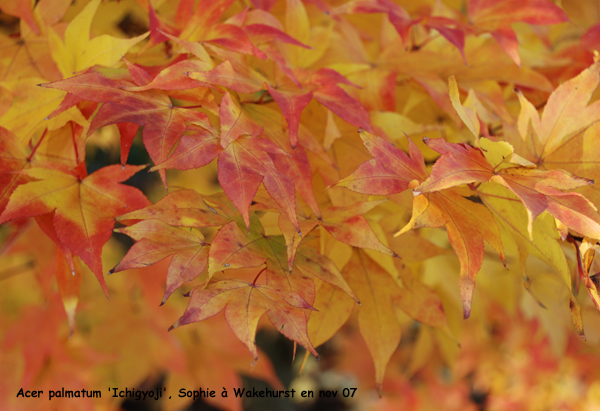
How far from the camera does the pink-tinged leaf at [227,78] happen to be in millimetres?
340

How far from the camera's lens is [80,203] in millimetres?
390

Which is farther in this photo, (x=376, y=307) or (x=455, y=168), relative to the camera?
(x=376, y=307)

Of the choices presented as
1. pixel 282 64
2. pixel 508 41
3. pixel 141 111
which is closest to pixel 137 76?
pixel 141 111

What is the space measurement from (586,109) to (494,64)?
0.17m

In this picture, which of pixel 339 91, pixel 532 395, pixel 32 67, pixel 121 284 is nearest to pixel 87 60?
pixel 32 67

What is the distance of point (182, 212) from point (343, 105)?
7.2 inches

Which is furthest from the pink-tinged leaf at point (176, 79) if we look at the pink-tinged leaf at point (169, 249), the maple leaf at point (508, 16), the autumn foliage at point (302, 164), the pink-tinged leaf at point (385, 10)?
the maple leaf at point (508, 16)

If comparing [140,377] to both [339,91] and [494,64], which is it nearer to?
[339,91]

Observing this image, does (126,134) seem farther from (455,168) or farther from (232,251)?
(455,168)

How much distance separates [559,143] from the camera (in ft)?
1.34

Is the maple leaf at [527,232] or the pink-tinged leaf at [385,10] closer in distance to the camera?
the maple leaf at [527,232]

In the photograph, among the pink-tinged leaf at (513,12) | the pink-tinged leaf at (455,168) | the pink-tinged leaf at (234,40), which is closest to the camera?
the pink-tinged leaf at (455,168)

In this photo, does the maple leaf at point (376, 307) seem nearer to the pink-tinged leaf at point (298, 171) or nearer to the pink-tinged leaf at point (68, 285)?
the pink-tinged leaf at point (298, 171)

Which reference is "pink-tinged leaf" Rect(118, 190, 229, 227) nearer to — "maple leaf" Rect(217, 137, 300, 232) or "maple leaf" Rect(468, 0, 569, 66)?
"maple leaf" Rect(217, 137, 300, 232)
